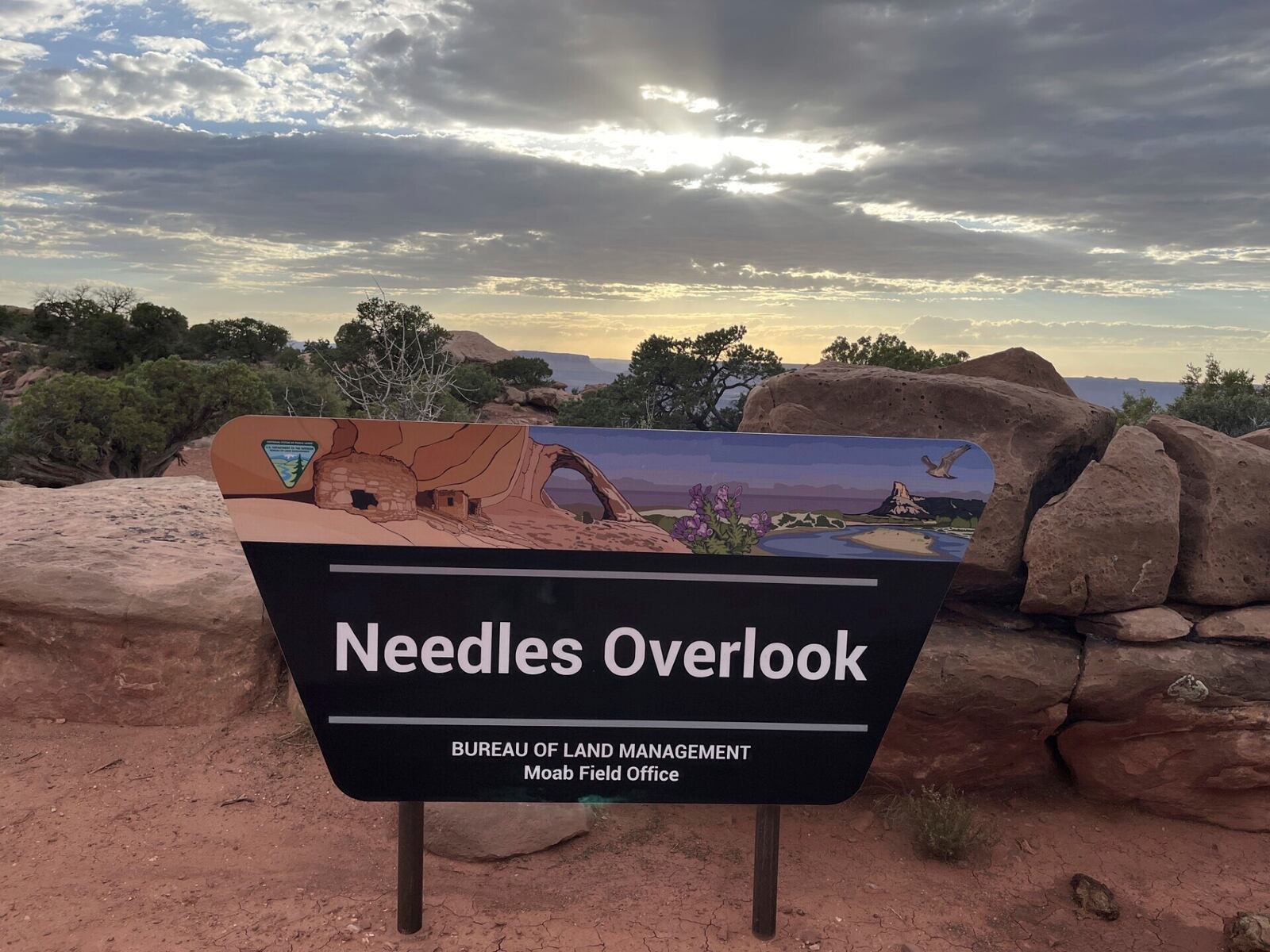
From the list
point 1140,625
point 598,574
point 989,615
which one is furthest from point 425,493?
point 1140,625

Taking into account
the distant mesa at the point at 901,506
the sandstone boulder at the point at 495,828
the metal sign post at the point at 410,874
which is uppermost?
the distant mesa at the point at 901,506

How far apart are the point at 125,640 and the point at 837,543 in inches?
204

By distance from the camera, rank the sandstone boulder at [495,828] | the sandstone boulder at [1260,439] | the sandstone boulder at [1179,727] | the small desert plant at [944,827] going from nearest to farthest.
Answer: the sandstone boulder at [495,828] → the small desert plant at [944,827] → the sandstone boulder at [1179,727] → the sandstone boulder at [1260,439]

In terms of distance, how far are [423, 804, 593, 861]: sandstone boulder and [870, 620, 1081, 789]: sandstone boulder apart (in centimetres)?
207

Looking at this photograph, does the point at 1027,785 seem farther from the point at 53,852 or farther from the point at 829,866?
the point at 53,852

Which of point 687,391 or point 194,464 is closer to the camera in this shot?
point 194,464

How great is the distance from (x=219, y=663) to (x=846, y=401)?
15.9 ft

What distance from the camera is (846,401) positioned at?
600 cm

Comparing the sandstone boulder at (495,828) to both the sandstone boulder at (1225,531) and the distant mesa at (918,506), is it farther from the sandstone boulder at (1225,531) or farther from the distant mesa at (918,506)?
the sandstone boulder at (1225,531)

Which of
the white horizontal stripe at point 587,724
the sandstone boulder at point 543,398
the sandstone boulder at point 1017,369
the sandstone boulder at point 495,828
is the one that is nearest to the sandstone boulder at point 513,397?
the sandstone boulder at point 543,398

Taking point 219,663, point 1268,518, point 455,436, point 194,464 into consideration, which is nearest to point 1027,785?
point 1268,518

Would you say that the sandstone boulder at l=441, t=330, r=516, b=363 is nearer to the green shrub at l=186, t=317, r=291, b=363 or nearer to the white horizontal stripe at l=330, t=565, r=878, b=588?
the green shrub at l=186, t=317, r=291, b=363

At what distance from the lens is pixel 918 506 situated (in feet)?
11.4

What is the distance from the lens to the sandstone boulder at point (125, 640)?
601cm
